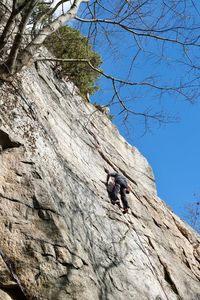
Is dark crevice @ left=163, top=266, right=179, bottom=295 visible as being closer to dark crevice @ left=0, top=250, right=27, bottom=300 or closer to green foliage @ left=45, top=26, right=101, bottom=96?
dark crevice @ left=0, top=250, right=27, bottom=300

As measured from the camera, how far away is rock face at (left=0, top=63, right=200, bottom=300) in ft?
23.7

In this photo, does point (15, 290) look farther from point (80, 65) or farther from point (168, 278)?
point (80, 65)

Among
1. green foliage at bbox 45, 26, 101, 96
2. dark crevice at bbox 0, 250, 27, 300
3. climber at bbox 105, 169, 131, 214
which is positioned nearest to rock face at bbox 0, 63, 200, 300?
dark crevice at bbox 0, 250, 27, 300

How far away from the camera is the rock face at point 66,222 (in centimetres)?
722

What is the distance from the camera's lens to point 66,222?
322 inches

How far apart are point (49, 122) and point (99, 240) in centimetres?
333

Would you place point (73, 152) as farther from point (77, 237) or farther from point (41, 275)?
point (41, 275)

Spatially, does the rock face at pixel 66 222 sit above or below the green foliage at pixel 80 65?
below

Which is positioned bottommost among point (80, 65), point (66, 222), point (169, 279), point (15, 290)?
point (15, 290)

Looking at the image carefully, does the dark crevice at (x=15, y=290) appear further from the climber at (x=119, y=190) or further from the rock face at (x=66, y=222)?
the climber at (x=119, y=190)

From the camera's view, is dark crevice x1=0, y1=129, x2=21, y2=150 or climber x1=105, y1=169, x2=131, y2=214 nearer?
dark crevice x1=0, y1=129, x2=21, y2=150

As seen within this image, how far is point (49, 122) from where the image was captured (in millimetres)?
10734

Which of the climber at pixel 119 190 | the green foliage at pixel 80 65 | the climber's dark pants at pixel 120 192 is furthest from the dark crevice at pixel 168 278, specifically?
the green foliage at pixel 80 65

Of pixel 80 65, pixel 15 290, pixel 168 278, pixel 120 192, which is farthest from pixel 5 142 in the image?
pixel 80 65
